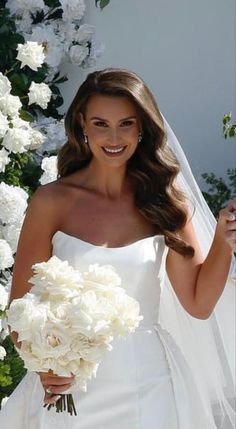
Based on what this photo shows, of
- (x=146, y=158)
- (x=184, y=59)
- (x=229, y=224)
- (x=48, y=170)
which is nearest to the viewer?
(x=229, y=224)

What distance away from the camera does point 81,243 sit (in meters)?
3.42

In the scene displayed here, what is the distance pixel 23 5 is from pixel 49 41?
224mm

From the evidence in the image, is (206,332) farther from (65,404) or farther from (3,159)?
(3,159)

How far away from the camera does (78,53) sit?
18.1 ft

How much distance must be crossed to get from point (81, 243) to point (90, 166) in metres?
0.31

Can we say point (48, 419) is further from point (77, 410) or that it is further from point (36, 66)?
point (36, 66)

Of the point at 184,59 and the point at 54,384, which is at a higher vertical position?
the point at 184,59

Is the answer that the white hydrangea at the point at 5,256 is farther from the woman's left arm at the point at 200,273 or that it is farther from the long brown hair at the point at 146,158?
the woman's left arm at the point at 200,273

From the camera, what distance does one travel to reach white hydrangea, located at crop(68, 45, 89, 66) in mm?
5508

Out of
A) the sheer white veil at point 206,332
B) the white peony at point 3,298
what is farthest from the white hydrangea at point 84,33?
the sheer white veil at point 206,332

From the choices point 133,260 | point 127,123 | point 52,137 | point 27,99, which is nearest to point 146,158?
point 127,123

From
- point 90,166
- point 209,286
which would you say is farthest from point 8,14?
point 209,286

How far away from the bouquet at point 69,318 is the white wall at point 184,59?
2.95 meters

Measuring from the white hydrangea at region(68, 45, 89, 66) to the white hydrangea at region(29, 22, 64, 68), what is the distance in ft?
0.19
